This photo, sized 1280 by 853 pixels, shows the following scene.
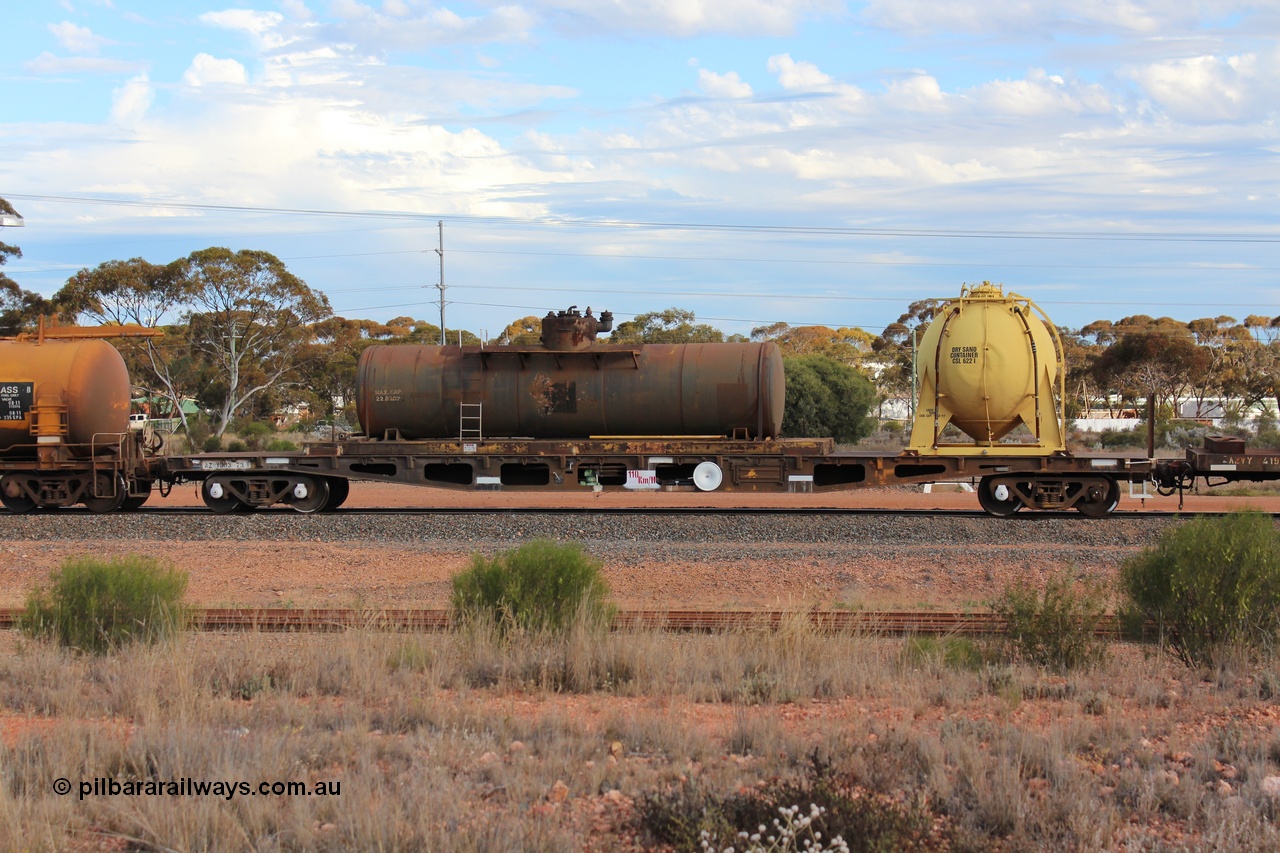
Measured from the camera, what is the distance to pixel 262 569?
14.9 meters

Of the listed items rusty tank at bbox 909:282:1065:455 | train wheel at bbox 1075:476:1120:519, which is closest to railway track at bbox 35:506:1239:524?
train wheel at bbox 1075:476:1120:519

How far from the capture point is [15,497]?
2092 cm

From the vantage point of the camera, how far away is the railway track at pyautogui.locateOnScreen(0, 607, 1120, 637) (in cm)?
1015

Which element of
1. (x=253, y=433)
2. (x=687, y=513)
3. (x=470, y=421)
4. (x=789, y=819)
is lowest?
(x=789, y=819)

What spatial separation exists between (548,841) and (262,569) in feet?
36.1

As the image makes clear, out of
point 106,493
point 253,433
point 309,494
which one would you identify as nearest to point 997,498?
point 309,494

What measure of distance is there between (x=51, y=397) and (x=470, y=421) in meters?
8.04

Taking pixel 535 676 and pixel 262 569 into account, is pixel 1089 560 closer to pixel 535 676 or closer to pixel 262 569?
pixel 535 676

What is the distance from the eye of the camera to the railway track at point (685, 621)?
1015 centimetres

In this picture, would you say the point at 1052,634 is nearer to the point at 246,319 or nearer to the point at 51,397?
the point at 51,397

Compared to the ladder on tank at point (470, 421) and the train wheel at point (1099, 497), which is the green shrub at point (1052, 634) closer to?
the train wheel at point (1099, 497)

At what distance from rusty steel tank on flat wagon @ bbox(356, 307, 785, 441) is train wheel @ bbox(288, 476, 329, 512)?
4.99 ft

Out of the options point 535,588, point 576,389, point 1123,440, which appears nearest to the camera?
point 535,588

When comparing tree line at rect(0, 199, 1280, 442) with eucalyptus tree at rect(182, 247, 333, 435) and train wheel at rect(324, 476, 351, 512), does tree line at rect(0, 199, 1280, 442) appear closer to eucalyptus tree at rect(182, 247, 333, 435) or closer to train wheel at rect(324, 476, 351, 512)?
eucalyptus tree at rect(182, 247, 333, 435)
